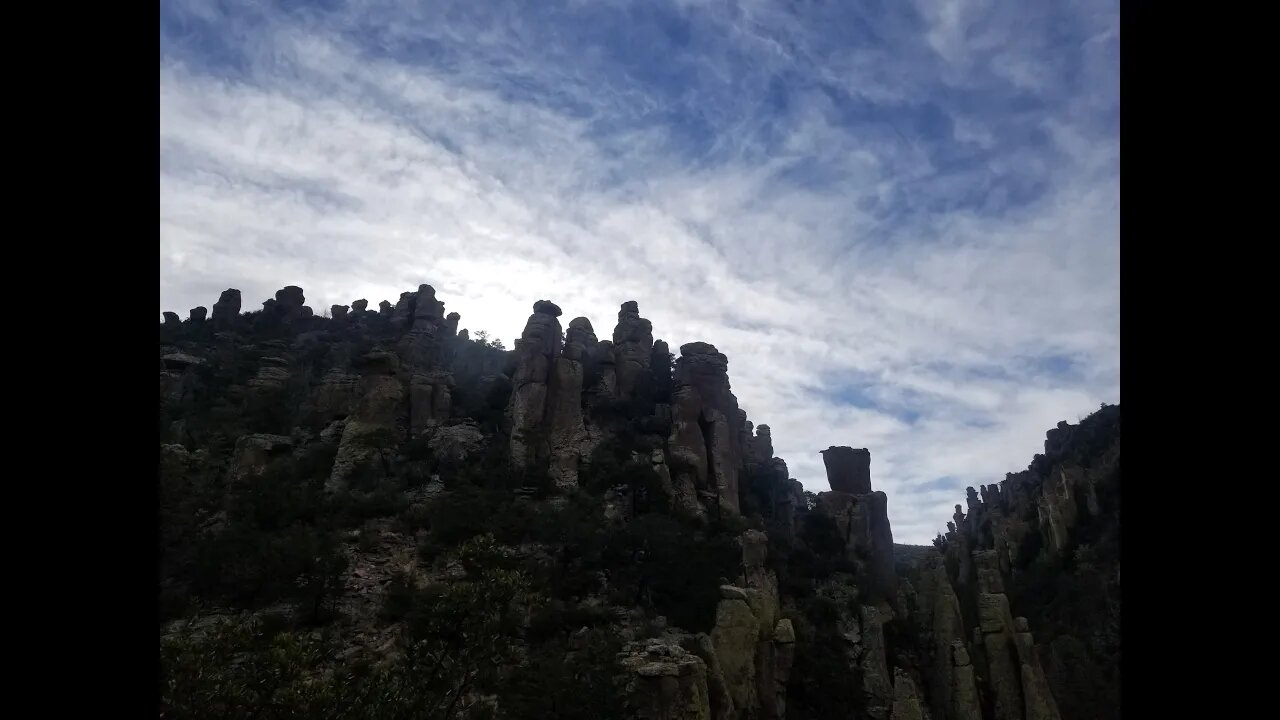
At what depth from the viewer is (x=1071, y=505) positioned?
52906 millimetres

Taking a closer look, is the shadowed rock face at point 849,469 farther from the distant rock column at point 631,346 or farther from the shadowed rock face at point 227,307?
the shadowed rock face at point 227,307

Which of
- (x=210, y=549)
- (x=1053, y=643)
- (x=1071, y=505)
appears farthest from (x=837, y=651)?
(x=1071, y=505)

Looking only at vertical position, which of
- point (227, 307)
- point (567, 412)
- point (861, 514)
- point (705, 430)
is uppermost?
point (227, 307)

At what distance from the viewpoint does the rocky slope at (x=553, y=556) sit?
59.9ft

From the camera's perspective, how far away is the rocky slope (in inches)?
719

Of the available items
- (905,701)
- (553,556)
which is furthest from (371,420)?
(905,701)

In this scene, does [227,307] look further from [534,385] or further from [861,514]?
[861,514]

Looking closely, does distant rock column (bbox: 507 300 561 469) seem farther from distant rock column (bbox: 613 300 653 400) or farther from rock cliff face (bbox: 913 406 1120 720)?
rock cliff face (bbox: 913 406 1120 720)

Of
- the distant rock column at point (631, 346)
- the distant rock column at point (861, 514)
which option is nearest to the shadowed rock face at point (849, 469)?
the distant rock column at point (861, 514)

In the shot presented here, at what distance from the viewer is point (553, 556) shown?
29.3 meters

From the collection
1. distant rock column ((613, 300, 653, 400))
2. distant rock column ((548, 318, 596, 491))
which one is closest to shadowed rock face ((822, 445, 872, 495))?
distant rock column ((613, 300, 653, 400))
